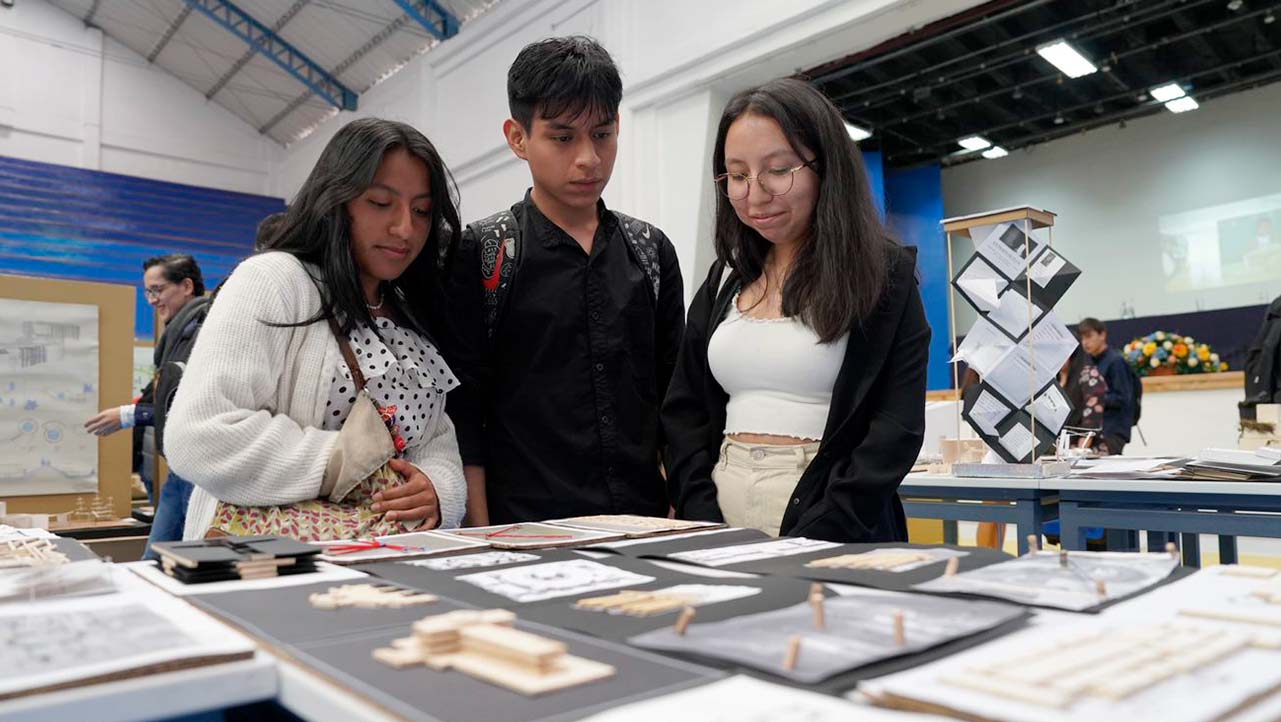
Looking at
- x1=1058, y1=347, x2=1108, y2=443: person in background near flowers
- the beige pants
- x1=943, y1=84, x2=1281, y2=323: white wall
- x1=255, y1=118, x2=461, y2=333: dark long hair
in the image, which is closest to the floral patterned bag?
x1=255, y1=118, x2=461, y2=333: dark long hair

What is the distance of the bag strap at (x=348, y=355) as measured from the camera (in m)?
1.39

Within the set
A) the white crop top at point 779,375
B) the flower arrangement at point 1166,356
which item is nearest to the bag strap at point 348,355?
the white crop top at point 779,375

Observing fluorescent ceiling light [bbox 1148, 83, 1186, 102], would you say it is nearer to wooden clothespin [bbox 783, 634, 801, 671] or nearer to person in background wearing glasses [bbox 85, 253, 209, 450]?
person in background wearing glasses [bbox 85, 253, 209, 450]

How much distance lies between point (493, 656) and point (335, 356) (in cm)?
87

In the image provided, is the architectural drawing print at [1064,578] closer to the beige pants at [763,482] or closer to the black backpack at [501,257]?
the beige pants at [763,482]

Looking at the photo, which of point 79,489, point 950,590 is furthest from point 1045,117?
point 950,590

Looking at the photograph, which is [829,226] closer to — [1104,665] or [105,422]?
[1104,665]

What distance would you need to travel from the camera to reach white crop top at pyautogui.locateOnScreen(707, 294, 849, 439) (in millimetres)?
1459

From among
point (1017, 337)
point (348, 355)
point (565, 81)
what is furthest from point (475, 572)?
point (1017, 337)

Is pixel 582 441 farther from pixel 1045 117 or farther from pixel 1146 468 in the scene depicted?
pixel 1045 117

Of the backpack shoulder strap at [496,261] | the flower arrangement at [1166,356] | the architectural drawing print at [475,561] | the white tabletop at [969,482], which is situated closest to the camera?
the architectural drawing print at [475,561]

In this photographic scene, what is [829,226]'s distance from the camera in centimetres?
151

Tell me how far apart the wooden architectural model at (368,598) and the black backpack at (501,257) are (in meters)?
0.91

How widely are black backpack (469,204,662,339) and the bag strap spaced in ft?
1.13
